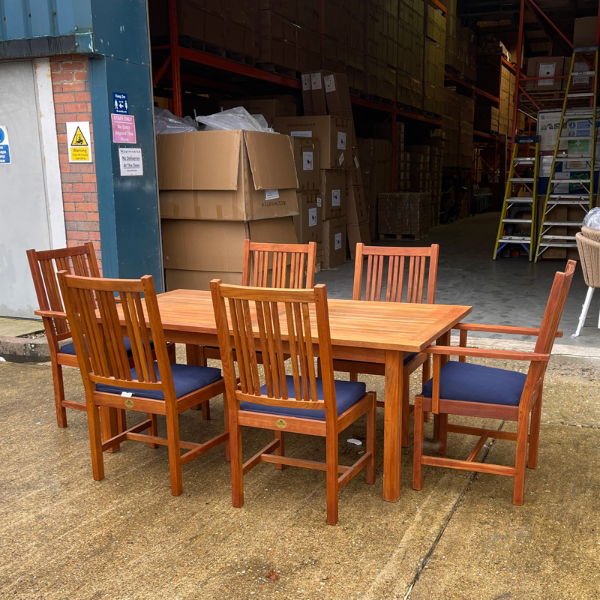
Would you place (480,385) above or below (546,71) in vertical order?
below

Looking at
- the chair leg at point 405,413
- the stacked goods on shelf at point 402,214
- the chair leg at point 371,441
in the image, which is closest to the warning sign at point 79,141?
the chair leg at point 405,413

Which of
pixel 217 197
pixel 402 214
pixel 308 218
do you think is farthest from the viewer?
pixel 402 214

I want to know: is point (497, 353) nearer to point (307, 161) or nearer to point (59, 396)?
point (59, 396)

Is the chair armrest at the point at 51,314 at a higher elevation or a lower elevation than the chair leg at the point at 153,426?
higher

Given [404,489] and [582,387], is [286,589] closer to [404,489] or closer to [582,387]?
[404,489]

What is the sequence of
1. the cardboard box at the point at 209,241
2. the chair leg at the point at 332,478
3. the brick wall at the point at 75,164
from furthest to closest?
1. the cardboard box at the point at 209,241
2. the brick wall at the point at 75,164
3. the chair leg at the point at 332,478

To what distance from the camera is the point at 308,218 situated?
8211 millimetres

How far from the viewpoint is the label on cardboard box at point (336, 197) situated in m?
8.75

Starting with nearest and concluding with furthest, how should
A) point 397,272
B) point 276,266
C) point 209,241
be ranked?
1. point 397,272
2. point 276,266
3. point 209,241

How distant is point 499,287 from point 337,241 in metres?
2.46

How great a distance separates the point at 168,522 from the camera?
8.52 ft

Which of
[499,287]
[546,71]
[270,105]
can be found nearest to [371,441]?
[499,287]

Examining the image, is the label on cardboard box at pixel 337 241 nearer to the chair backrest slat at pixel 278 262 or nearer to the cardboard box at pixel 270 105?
the cardboard box at pixel 270 105

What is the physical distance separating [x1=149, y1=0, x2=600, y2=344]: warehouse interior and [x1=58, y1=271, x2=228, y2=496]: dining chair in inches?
138
